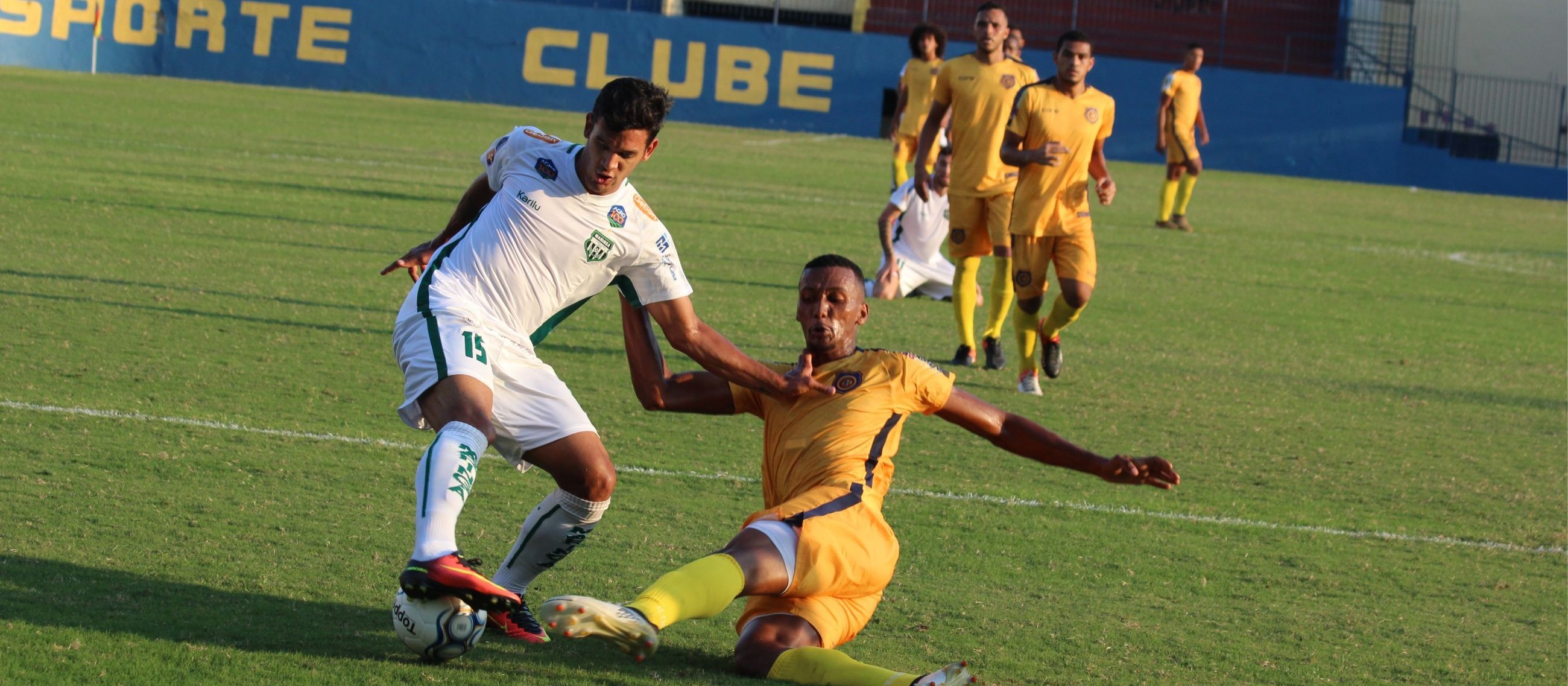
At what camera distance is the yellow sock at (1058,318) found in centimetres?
880

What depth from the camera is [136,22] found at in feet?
107

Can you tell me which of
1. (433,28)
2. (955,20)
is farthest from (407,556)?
(955,20)

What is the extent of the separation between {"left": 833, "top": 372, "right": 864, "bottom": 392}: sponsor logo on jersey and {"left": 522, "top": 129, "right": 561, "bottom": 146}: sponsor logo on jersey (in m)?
1.12

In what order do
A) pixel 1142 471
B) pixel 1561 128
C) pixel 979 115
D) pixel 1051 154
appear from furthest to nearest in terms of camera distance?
pixel 1561 128 → pixel 979 115 → pixel 1051 154 → pixel 1142 471

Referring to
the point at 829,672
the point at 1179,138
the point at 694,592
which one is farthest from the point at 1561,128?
the point at 694,592

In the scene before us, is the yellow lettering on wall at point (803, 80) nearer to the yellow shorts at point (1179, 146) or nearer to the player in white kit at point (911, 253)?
the yellow shorts at point (1179, 146)

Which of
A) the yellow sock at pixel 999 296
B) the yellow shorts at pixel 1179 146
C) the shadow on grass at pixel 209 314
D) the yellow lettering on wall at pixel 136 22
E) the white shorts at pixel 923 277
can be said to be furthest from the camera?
the yellow lettering on wall at pixel 136 22

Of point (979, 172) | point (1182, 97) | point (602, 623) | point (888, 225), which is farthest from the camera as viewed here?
point (1182, 97)

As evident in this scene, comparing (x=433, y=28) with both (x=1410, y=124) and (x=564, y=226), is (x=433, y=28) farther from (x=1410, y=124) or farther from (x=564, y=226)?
(x=564, y=226)

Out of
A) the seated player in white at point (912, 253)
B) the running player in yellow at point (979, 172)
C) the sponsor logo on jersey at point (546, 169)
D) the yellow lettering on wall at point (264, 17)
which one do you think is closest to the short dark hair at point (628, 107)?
the sponsor logo on jersey at point (546, 169)

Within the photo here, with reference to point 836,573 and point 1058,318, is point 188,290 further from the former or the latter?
point 836,573

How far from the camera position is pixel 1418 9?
35.4m

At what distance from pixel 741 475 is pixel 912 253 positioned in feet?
20.3

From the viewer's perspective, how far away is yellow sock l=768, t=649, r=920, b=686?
3731 mm
